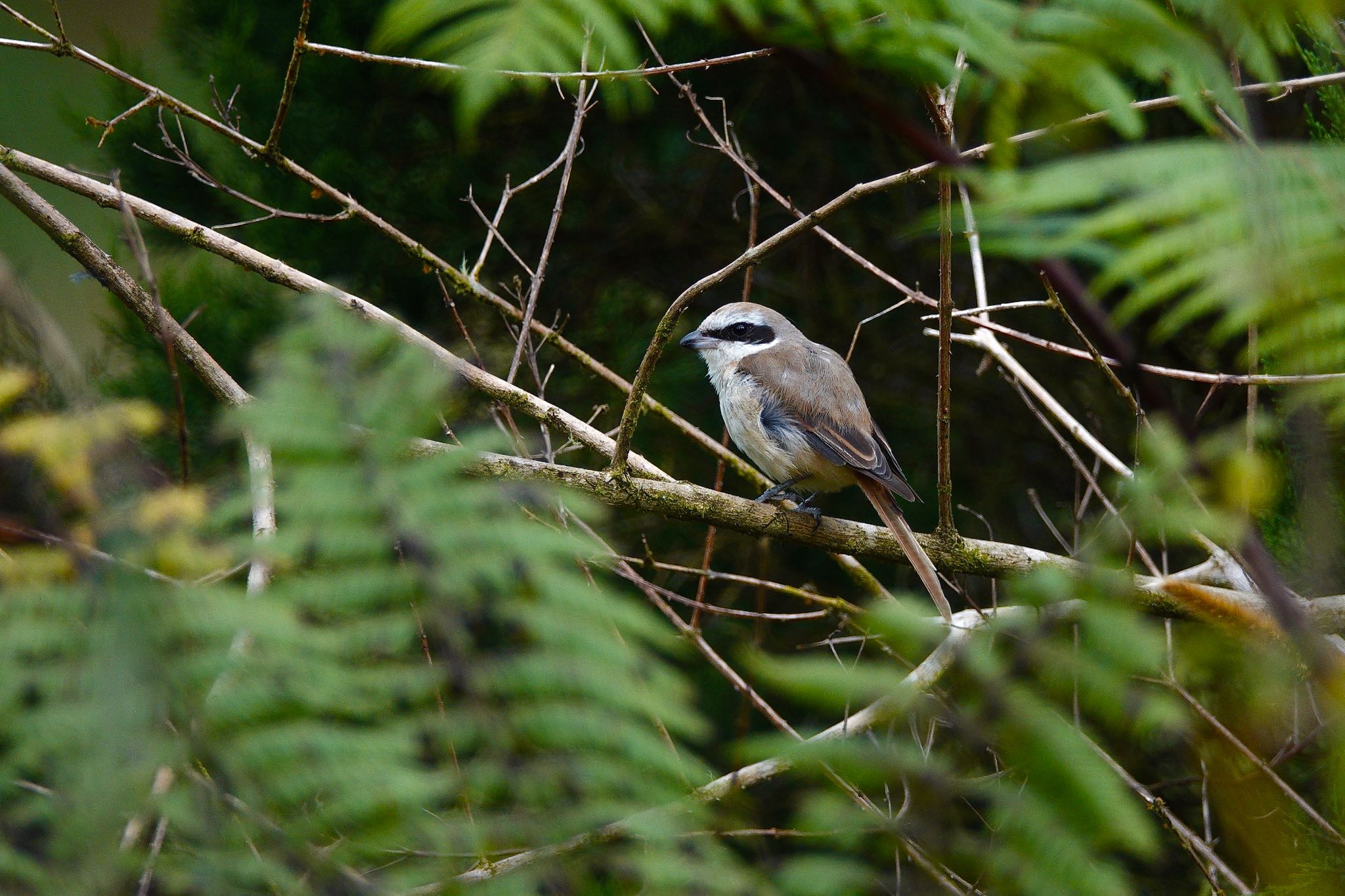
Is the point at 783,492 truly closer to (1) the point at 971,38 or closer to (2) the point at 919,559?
(2) the point at 919,559

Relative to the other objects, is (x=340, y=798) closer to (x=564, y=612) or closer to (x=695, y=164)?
(x=564, y=612)

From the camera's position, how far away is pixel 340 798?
883 mm

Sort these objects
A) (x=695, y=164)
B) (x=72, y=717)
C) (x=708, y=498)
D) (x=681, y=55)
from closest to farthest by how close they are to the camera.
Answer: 1. (x=72, y=717)
2. (x=708, y=498)
3. (x=681, y=55)
4. (x=695, y=164)

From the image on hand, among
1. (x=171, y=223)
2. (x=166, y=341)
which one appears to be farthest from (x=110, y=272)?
(x=166, y=341)

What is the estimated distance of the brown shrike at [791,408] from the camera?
13.5 ft

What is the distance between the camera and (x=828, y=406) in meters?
4.34

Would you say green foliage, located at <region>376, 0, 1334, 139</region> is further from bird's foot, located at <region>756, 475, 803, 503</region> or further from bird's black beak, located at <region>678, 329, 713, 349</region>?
bird's black beak, located at <region>678, 329, 713, 349</region>

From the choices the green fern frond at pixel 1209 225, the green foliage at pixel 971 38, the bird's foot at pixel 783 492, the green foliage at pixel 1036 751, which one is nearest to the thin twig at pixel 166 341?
the green foliage at pixel 971 38

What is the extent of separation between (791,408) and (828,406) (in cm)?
15

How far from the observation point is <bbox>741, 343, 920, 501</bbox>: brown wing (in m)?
4.07

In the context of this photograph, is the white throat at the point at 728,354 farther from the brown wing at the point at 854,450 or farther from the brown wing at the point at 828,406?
the brown wing at the point at 854,450

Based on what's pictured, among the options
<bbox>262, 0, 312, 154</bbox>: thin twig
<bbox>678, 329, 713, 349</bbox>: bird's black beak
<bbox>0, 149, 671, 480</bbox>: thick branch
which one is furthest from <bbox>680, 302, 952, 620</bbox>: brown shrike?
<bbox>262, 0, 312, 154</bbox>: thin twig

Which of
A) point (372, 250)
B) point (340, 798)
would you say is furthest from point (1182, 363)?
point (340, 798)

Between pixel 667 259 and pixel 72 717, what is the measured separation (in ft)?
15.6
